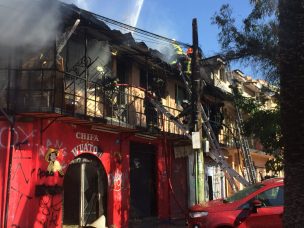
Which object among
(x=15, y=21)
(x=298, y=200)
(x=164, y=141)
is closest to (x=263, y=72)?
(x=298, y=200)

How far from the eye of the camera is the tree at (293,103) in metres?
5.54

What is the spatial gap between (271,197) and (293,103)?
15.2 feet

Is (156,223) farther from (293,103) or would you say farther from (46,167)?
(293,103)

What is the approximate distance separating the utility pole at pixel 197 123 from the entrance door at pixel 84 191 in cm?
326

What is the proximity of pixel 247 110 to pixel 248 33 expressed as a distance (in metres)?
9.69

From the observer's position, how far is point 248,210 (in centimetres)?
969

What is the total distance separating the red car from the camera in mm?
9492

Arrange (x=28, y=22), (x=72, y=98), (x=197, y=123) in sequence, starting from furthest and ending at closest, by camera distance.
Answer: (x=197, y=123) < (x=72, y=98) < (x=28, y=22)

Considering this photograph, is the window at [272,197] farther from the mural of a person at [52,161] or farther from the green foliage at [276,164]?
the green foliage at [276,164]

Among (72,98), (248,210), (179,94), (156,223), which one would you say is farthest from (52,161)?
(179,94)

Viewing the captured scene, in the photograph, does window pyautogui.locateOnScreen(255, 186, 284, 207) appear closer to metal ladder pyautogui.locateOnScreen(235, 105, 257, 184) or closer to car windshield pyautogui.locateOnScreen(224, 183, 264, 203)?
car windshield pyautogui.locateOnScreen(224, 183, 264, 203)

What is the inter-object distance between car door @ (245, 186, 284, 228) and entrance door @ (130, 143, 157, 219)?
7486 mm

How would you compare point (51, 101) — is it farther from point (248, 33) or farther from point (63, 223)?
point (248, 33)

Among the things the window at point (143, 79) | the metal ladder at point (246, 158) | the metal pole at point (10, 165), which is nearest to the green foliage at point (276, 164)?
the metal ladder at point (246, 158)
